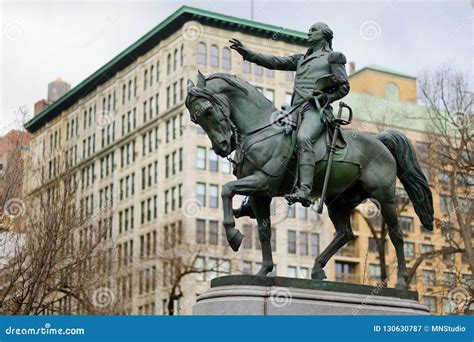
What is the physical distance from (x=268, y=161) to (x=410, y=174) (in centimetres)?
351

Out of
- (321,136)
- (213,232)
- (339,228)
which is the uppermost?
(213,232)

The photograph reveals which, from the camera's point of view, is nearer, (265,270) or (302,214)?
(265,270)

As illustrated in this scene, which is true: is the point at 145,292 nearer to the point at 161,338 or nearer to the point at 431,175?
the point at 431,175

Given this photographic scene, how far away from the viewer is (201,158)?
274ft

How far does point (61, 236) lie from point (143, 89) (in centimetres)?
5820

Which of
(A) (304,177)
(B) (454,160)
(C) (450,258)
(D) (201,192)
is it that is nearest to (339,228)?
(A) (304,177)

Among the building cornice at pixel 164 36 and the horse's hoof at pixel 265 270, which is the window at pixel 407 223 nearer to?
the building cornice at pixel 164 36

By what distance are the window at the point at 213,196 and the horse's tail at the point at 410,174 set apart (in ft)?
207

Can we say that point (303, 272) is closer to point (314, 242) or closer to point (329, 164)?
point (314, 242)

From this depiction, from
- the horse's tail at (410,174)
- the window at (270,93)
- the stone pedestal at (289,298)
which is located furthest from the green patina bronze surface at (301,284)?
the window at (270,93)

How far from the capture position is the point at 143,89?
90.0 meters

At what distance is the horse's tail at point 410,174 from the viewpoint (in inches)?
734

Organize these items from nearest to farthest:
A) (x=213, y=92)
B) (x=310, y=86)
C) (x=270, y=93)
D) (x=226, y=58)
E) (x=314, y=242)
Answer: (x=213, y=92) → (x=310, y=86) → (x=226, y=58) → (x=314, y=242) → (x=270, y=93)

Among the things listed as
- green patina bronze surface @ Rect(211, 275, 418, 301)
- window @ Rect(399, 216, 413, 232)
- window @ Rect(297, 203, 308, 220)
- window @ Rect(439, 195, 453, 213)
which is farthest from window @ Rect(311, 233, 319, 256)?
green patina bronze surface @ Rect(211, 275, 418, 301)
